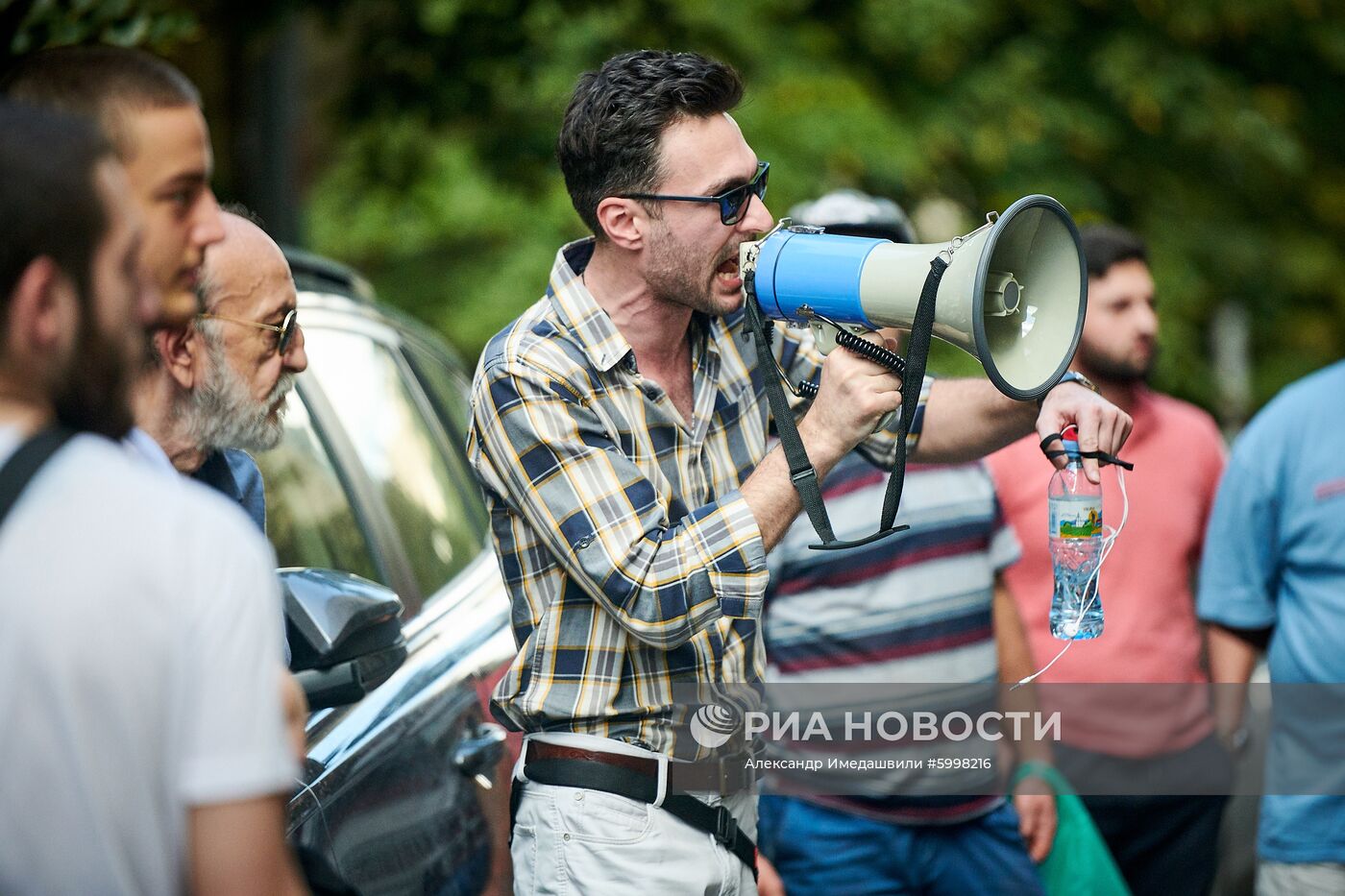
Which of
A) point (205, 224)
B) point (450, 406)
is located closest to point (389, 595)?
point (205, 224)

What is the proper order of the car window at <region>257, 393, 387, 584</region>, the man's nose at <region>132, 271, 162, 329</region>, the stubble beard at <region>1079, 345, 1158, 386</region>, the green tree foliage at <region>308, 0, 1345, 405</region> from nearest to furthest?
1. the man's nose at <region>132, 271, 162, 329</region>
2. the car window at <region>257, 393, 387, 584</region>
3. the stubble beard at <region>1079, 345, 1158, 386</region>
4. the green tree foliage at <region>308, 0, 1345, 405</region>

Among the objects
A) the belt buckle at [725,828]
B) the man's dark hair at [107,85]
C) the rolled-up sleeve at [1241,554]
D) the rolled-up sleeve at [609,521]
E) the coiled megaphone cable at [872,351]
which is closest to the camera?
the man's dark hair at [107,85]

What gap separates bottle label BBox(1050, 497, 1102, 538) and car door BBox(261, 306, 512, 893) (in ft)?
3.91

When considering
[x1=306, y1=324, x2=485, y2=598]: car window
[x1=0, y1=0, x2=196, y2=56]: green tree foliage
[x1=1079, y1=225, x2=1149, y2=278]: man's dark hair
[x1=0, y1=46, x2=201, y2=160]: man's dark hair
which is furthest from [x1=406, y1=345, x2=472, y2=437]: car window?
[x1=0, y1=46, x2=201, y2=160]: man's dark hair

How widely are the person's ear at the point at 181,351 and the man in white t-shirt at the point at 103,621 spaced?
2.97 ft

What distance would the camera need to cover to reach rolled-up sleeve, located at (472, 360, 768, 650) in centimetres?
213

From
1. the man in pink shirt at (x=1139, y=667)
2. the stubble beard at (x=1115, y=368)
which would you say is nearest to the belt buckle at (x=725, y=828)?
the man in pink shirt at (x=1139, y=667)

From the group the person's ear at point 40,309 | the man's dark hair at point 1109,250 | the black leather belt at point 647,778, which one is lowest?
the black leather belt at point 647,778

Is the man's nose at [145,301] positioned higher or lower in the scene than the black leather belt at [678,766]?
higher

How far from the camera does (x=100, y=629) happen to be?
3.90 feet

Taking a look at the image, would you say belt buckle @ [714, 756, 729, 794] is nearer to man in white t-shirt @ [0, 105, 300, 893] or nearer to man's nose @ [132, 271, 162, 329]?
man in white t-shirt @ [0, 105, 300, 893]

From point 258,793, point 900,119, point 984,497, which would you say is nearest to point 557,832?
point 258,793

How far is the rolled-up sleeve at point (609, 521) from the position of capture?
7.00ft

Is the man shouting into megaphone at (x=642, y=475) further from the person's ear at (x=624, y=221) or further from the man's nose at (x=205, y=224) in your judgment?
the man's nose at (x=205, y=224)
